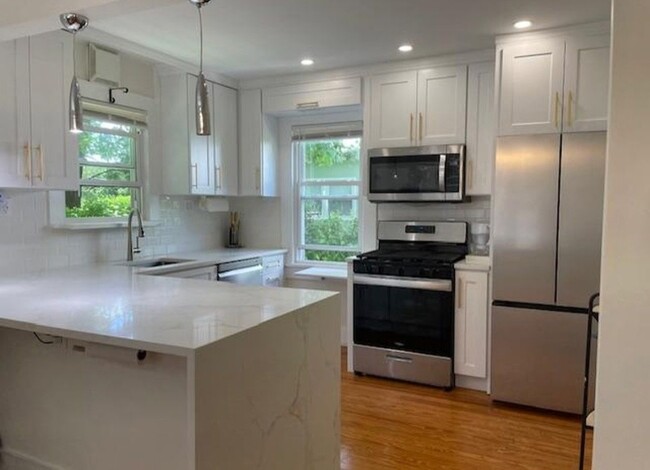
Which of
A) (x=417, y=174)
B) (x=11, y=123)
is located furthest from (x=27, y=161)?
(x=417, y=174)

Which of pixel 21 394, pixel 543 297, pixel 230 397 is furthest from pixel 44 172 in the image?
pixel 543 297

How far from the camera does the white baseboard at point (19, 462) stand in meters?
2.17

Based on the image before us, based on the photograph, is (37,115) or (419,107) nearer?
(37,115)

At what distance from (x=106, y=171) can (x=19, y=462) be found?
2.07m

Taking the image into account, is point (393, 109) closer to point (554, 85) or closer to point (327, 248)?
point (554, 85)

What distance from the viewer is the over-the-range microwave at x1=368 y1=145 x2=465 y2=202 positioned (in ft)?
12.0

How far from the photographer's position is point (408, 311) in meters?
3.59

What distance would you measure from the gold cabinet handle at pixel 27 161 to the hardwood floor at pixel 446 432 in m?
2.27

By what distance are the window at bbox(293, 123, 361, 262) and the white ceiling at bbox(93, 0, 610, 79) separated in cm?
86

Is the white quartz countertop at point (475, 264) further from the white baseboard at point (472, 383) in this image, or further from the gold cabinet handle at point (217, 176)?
the gold cabinet handle at point (217, 176)

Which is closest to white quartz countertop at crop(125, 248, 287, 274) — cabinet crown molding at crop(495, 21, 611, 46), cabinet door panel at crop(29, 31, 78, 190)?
cabinet door panel at crop(29, 31, 78, 190)

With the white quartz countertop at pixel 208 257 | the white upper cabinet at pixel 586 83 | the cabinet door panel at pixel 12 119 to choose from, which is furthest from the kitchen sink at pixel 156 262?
the white upper cabinet at pixel 586 83

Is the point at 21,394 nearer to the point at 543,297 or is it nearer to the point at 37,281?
the point at 37,281

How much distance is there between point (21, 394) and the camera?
88.5 inches
